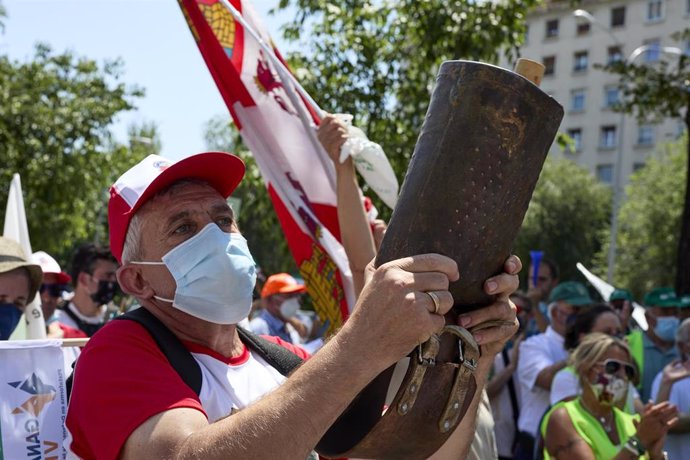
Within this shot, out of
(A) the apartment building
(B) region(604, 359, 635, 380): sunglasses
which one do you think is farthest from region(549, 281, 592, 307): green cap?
(A) the apartment building

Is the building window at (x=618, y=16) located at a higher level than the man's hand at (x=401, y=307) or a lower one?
higher

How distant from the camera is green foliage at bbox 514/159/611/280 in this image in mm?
46625

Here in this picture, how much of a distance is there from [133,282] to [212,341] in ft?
0.93

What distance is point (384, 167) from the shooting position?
3.85m

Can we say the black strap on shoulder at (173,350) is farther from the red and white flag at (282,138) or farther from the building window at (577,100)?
the building window at (577,100)

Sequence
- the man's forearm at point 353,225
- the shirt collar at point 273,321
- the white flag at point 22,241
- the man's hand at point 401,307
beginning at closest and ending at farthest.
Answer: the man's hand at point 401,307 → the man's forearm at point 353,225 → the white flag at point 22,241 → the shirt collar at point 273,321

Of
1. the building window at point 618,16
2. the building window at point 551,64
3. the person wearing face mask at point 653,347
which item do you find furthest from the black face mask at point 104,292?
the building window at point 551,64

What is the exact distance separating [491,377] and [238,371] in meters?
5.28

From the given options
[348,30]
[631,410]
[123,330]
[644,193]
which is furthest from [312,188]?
[644,193]

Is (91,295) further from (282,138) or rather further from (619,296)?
(619,296)

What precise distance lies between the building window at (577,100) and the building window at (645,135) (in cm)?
452

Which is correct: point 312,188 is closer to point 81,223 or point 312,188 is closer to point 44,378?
point 44,378

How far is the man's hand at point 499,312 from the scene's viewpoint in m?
1.86

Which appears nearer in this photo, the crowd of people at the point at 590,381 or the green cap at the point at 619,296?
the crowd of people at the point at 590,381
